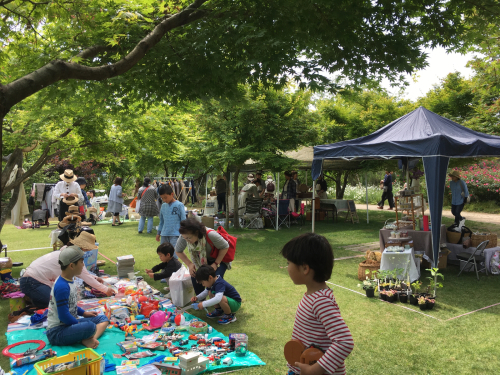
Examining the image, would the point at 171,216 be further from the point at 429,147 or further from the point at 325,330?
the point at 325,330

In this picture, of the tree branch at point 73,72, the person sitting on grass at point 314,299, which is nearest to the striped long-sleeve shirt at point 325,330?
the person sitting on grass at point 314,299

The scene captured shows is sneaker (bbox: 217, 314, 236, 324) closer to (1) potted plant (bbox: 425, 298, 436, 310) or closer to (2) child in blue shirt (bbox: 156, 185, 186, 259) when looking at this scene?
(2) child in blue shirt (bbox: 156, 185, 186, 259)

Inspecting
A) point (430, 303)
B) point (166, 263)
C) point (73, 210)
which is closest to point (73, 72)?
point (166, 263)

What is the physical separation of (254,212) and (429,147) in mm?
7760

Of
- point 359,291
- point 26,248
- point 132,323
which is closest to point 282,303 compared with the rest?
point 359,291

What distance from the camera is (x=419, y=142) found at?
6668mm

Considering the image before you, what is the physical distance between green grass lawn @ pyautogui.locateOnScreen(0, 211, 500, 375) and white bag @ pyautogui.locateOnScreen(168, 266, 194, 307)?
2.73ft

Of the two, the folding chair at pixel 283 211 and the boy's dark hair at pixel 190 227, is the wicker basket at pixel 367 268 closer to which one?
the boy's dark hair at pixel 190 227

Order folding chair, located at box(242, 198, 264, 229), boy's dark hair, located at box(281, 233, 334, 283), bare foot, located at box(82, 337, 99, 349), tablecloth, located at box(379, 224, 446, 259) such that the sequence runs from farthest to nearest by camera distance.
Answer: folding chair, located at box(242, 198, 264, 229) → tablecloth, located at box(379, 224, 446, 259) → bare foot, located at box(82, 337, 99, 349) → boy's dark hair, located at box(281, 233, 334, 283)

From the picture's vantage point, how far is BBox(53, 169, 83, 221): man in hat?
817 centimetres

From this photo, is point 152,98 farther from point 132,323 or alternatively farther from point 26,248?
point 26,248

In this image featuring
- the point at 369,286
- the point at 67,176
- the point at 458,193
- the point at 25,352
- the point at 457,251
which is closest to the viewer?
the point at 25,352

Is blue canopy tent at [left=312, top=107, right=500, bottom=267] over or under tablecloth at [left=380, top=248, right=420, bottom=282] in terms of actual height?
over

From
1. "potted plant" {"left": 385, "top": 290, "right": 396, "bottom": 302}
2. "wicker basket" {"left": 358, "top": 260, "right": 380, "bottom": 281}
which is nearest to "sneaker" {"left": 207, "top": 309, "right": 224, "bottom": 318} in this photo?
"potted plant" {"left": 385, "top": 290, "right": 396, "bottom": 302}
